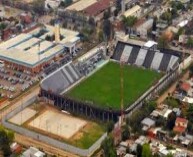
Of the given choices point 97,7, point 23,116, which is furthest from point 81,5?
point 23,116

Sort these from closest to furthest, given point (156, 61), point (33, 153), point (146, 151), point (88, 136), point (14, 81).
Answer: point (146, 151), point (33, 153), point (88, 136), point (14, 81), point (156, 61)

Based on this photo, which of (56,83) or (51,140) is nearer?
(51,140)

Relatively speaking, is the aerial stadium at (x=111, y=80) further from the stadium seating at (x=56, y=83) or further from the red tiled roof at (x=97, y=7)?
the red tiled roof at (x=97, y=7)

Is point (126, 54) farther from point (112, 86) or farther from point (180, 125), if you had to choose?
point (180, 125)

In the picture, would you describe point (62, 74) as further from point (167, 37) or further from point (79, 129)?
point (167, 37)

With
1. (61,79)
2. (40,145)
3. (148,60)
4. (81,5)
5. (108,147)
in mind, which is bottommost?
(40,145)

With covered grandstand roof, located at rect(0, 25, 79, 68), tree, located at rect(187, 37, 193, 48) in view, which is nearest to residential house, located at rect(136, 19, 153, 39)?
tree, located at rect(187, 37, 193, 48)
